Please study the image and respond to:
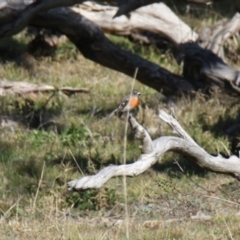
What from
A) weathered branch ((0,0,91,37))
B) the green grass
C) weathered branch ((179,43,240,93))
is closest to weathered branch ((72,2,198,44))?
the green grass

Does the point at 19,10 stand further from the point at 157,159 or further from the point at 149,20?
the point at 149,20

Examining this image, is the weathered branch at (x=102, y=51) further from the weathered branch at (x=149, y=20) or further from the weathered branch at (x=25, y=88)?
the weathered branch at (x=149, y=20)

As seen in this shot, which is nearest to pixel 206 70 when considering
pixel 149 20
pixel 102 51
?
pixel 102 51

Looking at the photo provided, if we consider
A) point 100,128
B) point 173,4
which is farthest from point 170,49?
point 100,128

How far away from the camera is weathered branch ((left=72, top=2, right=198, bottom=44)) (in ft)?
35.3

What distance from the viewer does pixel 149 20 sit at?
1096cm

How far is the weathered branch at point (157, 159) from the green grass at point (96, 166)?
210mm

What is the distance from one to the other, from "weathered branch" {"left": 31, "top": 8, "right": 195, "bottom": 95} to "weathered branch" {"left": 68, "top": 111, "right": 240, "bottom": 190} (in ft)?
11.4

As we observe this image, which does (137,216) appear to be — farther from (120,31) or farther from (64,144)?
(120,31)

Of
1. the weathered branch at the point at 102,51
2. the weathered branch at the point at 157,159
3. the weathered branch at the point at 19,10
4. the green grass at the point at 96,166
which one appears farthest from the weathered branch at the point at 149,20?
the weathered branch at the point at 157,159

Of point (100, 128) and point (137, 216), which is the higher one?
point (137, 216)

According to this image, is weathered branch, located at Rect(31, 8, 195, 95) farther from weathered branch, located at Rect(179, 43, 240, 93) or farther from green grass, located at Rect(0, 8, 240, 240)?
green grass, located at Rect(0, 8, 240, 240)

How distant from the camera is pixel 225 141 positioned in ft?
27.0

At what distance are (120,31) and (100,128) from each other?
2.94 meters
